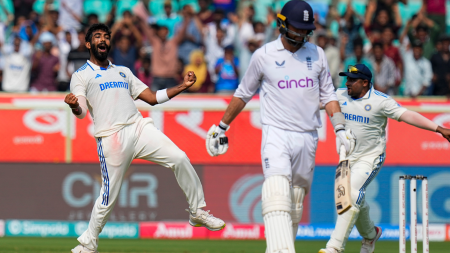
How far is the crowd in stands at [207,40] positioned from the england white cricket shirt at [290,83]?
7333 millimetres

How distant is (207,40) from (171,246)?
5864mm

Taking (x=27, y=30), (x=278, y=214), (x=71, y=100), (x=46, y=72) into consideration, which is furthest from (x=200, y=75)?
(x=278, y=214)

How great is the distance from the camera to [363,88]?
322 inches

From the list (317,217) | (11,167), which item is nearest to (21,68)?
(11,167)

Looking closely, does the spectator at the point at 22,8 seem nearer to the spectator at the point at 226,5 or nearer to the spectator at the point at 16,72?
the spectator at the point at 16,72

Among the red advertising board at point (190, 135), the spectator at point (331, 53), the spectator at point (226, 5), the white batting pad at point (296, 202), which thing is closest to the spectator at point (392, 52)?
the spectator at point (331, 53)

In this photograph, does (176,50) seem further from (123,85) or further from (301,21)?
(301,21)

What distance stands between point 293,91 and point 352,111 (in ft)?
7.23

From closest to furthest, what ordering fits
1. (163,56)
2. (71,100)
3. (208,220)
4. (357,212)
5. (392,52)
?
(71,100)
(208,220)
(357,212)
(163,56)
(392,52)

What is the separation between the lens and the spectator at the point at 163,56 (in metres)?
13.6

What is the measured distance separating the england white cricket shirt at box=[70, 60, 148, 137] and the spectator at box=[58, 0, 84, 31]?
27.8 feet

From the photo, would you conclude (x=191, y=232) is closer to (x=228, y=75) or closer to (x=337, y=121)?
(x=228, y=75)

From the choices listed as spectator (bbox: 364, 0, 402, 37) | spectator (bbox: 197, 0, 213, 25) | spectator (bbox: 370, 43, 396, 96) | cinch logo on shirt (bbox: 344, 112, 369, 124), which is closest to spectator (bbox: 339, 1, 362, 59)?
spectator (bbox: 364, 0, 402, 37)

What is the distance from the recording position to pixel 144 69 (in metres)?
14.0
